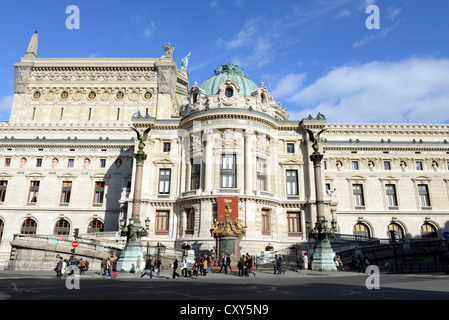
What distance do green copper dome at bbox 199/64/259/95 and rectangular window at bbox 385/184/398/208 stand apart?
25611 millimetres

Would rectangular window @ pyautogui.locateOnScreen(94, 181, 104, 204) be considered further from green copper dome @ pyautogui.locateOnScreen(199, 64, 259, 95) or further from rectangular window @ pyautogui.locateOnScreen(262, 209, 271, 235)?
rectangular window @ pyautogui.locateOnScreen(262, 209, 271, 235)

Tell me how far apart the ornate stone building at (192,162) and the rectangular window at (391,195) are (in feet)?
0.52

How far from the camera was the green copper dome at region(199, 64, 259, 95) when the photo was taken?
46750 mm

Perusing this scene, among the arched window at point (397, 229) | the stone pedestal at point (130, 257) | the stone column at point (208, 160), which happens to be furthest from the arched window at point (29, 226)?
the arched window at point (397, 229)

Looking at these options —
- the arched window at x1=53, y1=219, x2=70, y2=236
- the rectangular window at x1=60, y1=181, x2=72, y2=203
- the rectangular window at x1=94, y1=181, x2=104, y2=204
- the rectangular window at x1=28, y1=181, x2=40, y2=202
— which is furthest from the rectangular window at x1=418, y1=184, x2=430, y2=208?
the rectangular window at x1=28, y1=181, x2=40, y2=202

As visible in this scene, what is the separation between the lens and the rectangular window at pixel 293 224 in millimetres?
42228

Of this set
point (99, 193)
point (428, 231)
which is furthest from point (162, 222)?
point (428, 231)

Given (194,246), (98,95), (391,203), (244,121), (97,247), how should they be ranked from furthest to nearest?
(98,95) → (391,203) → (244,121) → (194,246) → (97,247)

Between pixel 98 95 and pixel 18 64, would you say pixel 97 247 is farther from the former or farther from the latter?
pixel 18 64

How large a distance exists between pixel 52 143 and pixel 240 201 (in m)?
32.2

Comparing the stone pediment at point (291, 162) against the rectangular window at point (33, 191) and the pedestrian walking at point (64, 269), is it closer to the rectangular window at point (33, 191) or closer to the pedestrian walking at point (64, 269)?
the pedestrian walking at point (64, 269)

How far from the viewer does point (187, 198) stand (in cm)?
4022
